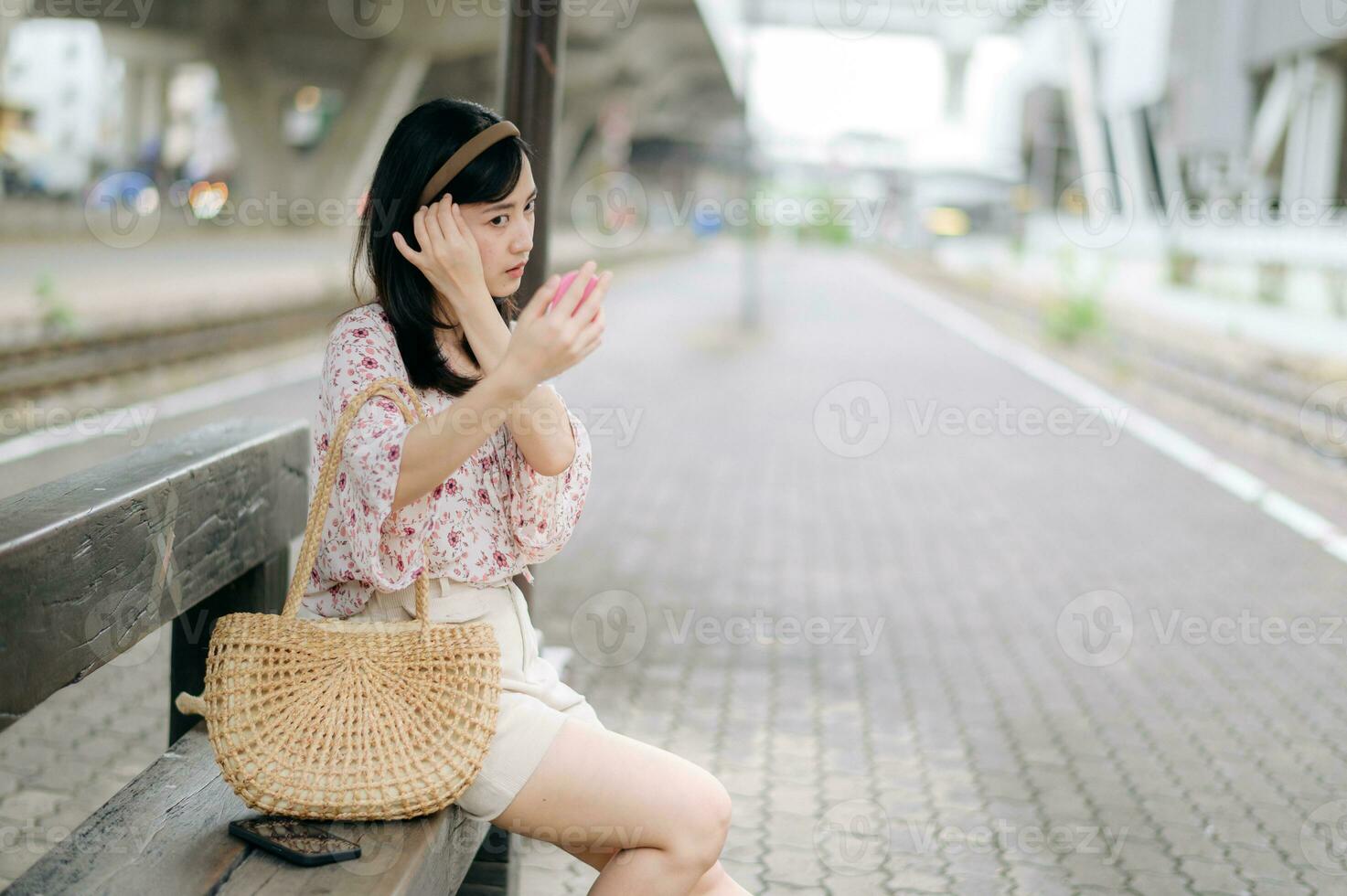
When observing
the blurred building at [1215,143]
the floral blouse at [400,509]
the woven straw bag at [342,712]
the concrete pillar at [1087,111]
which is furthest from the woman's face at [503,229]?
the concrete pillar at [1087,111]

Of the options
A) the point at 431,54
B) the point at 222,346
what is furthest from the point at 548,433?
the point at 431,54

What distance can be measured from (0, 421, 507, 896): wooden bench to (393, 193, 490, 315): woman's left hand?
0.69m

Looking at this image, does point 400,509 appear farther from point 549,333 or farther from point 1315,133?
point 1315,133

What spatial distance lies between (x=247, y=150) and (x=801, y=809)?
35.1 meters

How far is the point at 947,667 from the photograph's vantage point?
5.87m

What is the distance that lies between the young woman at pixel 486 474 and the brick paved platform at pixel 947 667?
1435 millimetres

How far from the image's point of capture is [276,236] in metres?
30.6

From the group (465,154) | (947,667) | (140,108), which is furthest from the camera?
(140,108)

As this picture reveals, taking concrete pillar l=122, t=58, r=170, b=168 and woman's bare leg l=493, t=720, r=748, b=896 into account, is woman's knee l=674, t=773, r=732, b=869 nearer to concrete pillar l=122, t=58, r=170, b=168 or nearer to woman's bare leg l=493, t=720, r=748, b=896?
woman's bare leg l=493, t=720, r=748, b=896

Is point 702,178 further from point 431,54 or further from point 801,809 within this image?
point 801,809

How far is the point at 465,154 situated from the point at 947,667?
405 centimetres

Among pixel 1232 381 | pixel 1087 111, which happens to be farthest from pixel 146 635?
pixel 1087 111

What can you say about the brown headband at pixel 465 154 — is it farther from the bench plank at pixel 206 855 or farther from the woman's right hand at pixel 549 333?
the bench plank at pixel 206 855

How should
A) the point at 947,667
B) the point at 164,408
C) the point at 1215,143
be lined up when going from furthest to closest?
the point at 1215,143
the point at 164,408
the point at 947,667
